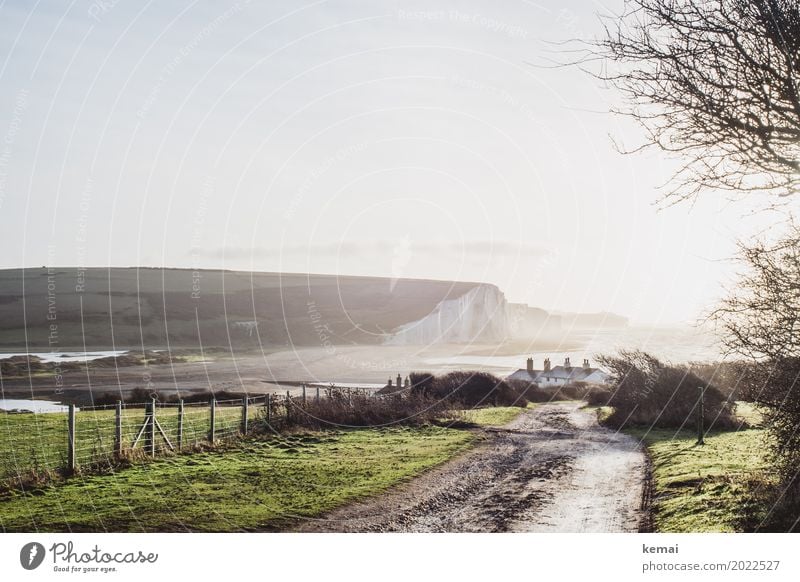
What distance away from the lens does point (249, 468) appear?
1229 cm

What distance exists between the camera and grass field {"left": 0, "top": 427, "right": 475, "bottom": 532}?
914 centimetres

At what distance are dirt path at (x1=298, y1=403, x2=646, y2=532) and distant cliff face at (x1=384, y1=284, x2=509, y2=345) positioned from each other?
124 inches

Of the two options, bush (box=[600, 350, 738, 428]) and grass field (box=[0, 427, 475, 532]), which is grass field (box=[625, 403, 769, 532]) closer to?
grass field (box=[0, 427, 475, 532])

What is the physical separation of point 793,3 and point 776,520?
20.9ft

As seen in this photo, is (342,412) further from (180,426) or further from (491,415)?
(491,415)

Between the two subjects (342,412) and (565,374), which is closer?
(342,412)

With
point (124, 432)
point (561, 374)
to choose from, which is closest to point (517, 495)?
point (124, 432)

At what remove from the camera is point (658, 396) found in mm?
21250

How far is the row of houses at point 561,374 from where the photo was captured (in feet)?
96.9

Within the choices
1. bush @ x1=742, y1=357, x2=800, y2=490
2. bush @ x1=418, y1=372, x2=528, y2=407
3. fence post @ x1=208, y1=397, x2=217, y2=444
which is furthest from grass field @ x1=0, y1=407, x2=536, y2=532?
bush @ x1=742, y1=357, x2=800, y2=490
